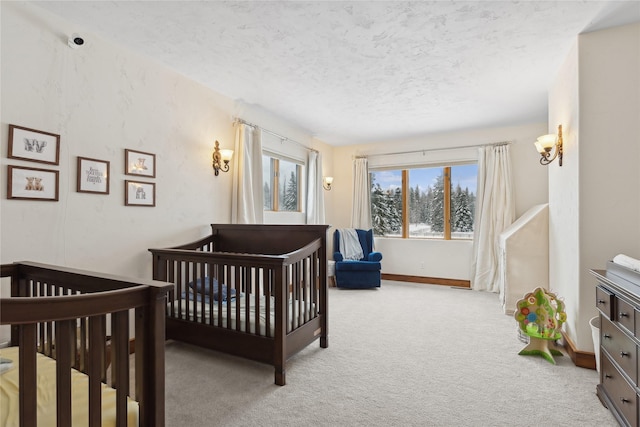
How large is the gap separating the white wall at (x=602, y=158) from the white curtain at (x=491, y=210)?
2.33 meters

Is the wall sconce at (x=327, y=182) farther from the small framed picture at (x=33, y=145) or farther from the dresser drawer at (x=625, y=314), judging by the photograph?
the dresser drawer at (x=625, y=314)

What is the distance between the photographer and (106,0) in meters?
2.04

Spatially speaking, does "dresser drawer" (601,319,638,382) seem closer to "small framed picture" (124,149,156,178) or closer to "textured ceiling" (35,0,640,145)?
"textured ceiling" (35,0,640,145)

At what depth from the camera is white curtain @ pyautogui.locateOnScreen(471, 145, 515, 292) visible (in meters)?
4.73

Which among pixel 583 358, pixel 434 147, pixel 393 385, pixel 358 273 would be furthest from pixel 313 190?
pixel 583 358

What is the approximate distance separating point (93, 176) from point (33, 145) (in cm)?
40

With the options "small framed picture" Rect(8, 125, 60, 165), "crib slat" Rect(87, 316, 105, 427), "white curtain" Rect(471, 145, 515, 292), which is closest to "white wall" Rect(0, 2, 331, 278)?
"small framed picture" Rect(8, 125, 60, 165)

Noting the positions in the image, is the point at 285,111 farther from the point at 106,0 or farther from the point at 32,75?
the point at 32,75

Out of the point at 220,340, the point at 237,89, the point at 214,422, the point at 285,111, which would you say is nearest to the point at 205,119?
the point at 237,89

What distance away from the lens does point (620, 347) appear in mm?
1703

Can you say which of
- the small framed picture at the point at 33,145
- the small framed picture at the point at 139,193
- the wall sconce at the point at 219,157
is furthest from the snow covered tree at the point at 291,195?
the small framed picture at the point at 33,145

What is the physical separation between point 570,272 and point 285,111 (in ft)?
11.3

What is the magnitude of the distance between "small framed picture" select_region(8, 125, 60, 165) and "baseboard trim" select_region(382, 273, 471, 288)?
486cm

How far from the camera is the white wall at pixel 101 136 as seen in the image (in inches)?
78.8
